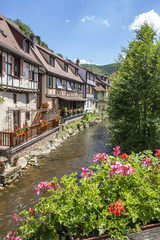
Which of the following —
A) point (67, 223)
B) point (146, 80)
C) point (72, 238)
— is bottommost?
point (72, 238)

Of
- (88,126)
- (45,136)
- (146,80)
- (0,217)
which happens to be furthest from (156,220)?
(88,126)

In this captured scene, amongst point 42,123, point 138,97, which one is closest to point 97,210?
point 138,97

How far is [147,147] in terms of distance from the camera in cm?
1060

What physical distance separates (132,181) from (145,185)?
0.97 ft

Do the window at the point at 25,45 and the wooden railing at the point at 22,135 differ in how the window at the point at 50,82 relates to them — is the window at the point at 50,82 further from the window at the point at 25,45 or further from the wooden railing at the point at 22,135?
the wooden railing at the point at 22,135

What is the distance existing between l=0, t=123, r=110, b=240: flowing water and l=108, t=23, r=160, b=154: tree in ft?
13.5

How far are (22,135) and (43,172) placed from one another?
321 cm

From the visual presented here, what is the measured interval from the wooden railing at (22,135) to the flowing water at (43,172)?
2.17 meters

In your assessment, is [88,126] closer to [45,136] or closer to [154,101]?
[45,136]

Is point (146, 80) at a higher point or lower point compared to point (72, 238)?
higher

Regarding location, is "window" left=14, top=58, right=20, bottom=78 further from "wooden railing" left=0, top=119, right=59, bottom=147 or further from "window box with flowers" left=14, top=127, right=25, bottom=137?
"window box with flowers" left=14, top=127, right=25, bottom=137

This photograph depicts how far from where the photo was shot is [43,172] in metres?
11.5

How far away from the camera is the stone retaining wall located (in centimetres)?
964

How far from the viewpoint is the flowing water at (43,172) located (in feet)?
24.9
